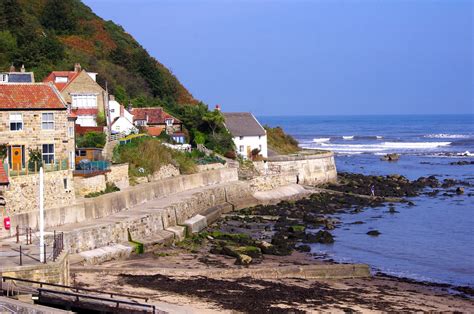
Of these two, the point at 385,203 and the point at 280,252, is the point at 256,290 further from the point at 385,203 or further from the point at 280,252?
the point at 385,203

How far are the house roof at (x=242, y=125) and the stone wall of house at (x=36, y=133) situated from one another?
28784 mm

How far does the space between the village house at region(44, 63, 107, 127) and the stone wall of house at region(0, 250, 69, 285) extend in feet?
93.5

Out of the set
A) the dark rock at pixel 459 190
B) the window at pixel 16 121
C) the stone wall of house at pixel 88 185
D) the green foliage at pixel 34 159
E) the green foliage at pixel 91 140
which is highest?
the window at pixel 16 121

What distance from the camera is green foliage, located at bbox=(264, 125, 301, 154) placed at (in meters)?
68.7

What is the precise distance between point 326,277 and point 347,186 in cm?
3239

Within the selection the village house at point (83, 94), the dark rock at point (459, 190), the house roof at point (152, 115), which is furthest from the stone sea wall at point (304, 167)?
the village house at point (83, 94)

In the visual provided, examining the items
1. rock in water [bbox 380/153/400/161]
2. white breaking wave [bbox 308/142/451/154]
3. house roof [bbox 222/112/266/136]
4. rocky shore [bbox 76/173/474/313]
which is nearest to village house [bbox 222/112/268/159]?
house roof [bbox 222/112/266/136]

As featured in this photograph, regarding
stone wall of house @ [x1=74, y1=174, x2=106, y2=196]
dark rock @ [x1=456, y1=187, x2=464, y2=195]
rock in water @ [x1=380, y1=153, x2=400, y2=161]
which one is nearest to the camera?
stone wall of house @ [x1=74, y1=174, x2=106, y2=196]

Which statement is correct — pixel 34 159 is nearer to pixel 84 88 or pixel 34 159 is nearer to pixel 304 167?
pixel 84 88

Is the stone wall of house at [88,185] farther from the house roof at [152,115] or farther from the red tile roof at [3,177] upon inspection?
the house roof at [152,115]

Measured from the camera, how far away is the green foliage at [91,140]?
42.4 metres

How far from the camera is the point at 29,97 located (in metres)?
31.3

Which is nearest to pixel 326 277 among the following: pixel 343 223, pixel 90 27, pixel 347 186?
pixel 343 223

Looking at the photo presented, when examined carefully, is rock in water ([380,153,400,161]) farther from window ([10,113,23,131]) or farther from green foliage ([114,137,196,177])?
window ([10,113,23,131])
